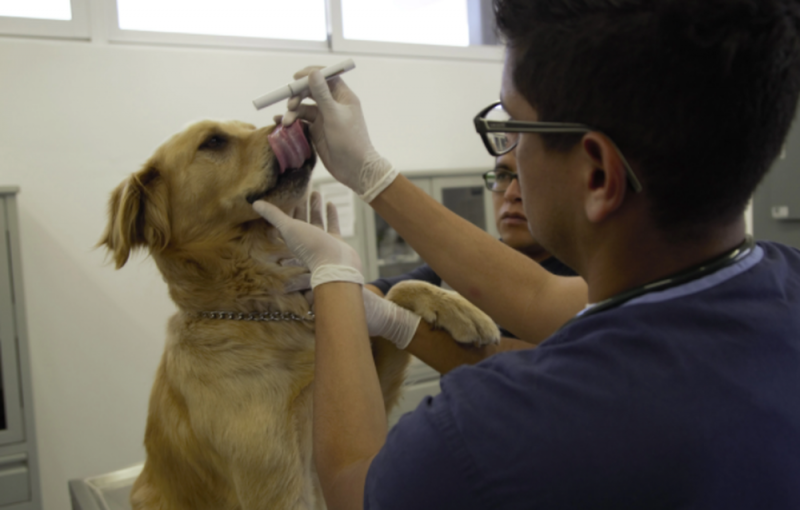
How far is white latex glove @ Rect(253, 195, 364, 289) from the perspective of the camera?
3.21 feet

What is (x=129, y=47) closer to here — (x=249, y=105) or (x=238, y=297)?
(x=249, y=105)

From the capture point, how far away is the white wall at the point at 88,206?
9.98 feet

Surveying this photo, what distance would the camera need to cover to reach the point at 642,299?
585 mm

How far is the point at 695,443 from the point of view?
1.62 ft

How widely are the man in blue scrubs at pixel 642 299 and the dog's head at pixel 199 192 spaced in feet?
2.41

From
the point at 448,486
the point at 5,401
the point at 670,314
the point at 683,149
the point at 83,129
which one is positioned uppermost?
the point at 83,129

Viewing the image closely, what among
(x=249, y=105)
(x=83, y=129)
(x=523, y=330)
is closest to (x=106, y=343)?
(x=83, y=129)

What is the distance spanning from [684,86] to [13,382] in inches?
112

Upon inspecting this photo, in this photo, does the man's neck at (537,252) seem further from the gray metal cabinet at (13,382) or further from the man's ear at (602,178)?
the gray metal cabinet at (13,382)

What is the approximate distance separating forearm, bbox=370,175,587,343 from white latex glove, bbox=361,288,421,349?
157mm

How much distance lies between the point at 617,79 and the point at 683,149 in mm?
95

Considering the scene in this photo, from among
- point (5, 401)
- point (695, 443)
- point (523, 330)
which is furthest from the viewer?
point (5, 401)

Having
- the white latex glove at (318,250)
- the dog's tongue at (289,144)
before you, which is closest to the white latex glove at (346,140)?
the dog's tongue at (289,144)

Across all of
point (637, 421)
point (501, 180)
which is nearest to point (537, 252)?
point (501, 180)
